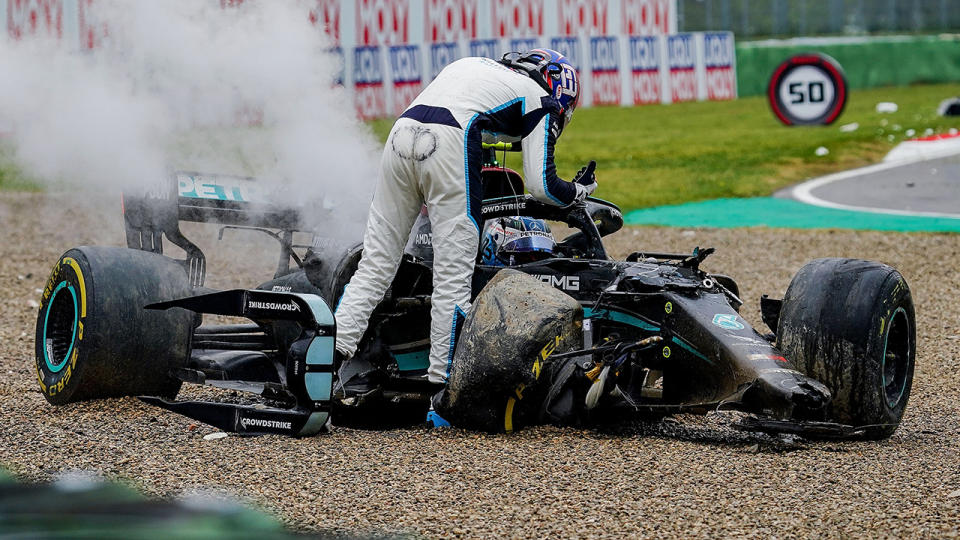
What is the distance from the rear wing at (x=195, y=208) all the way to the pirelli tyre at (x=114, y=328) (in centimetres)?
49

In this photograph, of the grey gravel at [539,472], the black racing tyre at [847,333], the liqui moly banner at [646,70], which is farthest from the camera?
the liqui moly banner at [646,70]

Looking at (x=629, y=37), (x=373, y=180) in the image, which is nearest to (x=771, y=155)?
(x=629, y=37)

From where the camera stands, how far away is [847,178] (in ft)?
59.0

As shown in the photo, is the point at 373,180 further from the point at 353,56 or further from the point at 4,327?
the point at 353,56

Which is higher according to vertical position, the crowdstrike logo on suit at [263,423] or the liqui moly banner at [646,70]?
the liqui moly banner at [646,70]

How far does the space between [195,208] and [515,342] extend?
235 cm

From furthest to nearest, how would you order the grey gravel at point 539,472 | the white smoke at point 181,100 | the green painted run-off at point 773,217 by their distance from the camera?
the green painted run-off at point 773,217 < the white smoke at point 181,100 < the grey gravel at point 539,472

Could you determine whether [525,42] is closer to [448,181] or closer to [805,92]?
[805,92]

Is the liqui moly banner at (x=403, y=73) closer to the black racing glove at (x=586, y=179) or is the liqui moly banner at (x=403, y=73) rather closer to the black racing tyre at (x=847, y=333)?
the black racing glove at (x=586, y=179)

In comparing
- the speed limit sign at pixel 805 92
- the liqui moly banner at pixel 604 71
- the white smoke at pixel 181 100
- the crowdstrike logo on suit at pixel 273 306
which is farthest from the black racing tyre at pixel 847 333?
the liqui moly banner at pixel 604 71

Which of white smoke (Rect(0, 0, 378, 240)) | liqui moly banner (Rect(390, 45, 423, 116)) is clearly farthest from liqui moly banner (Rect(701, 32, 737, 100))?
white smoke (Rect(0, 0, 378, 240))

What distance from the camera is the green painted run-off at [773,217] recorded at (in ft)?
47.9

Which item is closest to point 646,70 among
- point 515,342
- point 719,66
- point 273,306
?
point 719,66

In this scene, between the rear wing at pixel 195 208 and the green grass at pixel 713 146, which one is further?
the green grass at pixel 713 146
